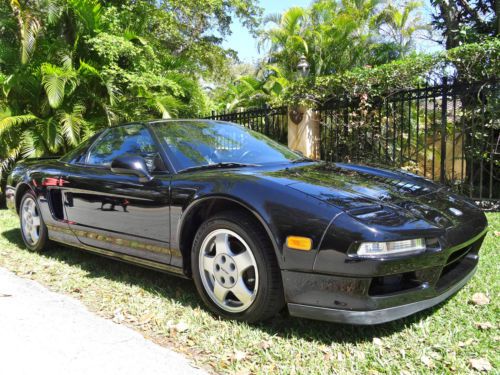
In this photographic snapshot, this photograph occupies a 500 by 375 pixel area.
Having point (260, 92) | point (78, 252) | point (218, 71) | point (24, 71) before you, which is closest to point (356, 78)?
point (78, 252)

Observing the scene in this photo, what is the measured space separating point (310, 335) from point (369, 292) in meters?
0.52

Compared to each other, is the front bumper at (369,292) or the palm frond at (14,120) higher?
the palm frond at (14,120)

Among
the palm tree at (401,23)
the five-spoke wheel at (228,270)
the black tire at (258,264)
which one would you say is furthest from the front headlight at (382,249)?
the palm tree at (401,23)

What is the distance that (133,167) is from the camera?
3.11 m

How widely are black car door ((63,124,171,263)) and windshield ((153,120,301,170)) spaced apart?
6.0 inches

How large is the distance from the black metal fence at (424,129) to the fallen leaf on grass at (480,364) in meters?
4.29

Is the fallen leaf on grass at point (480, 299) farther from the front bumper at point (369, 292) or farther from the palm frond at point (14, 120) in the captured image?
the palm frond at point (14, 120)

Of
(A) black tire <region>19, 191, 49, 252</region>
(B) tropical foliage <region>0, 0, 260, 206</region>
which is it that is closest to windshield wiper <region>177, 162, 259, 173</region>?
(A) black tire <region>19, 191, 49, 252</region>

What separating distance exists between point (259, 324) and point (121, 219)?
1.39 meters

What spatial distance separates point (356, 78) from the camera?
7477mm

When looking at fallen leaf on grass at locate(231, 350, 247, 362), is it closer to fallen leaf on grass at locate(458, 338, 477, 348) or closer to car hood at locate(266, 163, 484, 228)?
car hood at locate(266, 163, 484, 228)

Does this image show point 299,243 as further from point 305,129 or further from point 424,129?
point 424,129

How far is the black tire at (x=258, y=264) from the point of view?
2506 millimetres

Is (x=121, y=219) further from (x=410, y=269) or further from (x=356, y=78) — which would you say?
(x=356, y=78)
